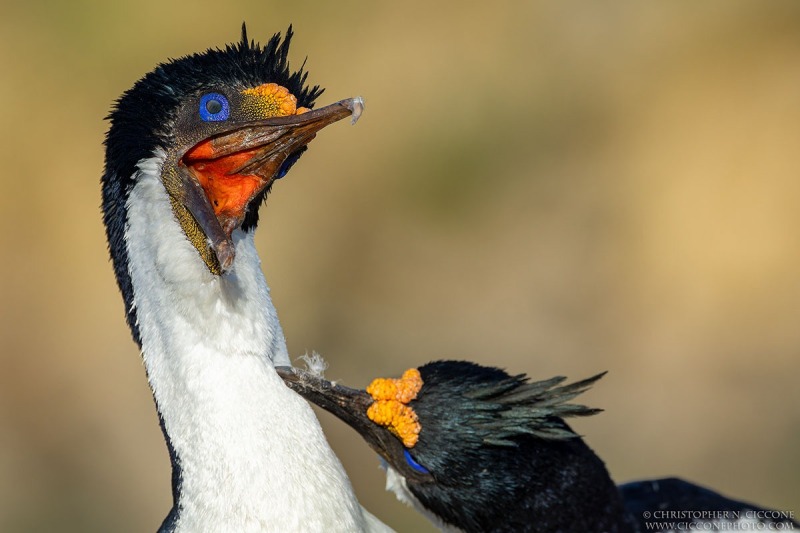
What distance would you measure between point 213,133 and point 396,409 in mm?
1107

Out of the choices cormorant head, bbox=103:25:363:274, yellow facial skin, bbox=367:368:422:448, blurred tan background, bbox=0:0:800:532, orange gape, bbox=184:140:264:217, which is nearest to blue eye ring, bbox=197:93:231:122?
cormorant head, bbox=103:25:363:274

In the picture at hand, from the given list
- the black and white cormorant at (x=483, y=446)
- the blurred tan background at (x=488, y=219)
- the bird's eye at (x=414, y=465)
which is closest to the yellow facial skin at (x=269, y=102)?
the black and white cormorant at (x=483, y=446)

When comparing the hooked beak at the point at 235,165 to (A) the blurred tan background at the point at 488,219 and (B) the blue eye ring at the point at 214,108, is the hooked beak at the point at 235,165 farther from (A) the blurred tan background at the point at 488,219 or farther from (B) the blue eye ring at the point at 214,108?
(A) the blurred tan background at the point at 488,219

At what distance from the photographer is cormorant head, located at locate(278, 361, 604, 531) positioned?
3.57m

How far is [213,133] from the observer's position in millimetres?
3100

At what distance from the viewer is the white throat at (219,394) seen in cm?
310

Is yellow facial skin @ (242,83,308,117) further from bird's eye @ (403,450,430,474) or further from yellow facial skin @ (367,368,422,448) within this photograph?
bird's eye @ (403,450,430,474)

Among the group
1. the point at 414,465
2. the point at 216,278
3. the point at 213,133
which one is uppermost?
the point at 213,133

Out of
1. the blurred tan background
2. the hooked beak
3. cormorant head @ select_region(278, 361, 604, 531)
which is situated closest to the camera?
the hooked beak

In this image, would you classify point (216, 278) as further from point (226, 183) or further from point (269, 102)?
point (269, 102)

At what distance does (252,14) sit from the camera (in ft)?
26.5

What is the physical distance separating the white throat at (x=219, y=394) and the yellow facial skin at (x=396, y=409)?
42 cm

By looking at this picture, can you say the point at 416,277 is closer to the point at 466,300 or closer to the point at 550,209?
the point at 466,300

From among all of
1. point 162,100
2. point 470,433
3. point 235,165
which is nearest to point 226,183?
point 235,165
